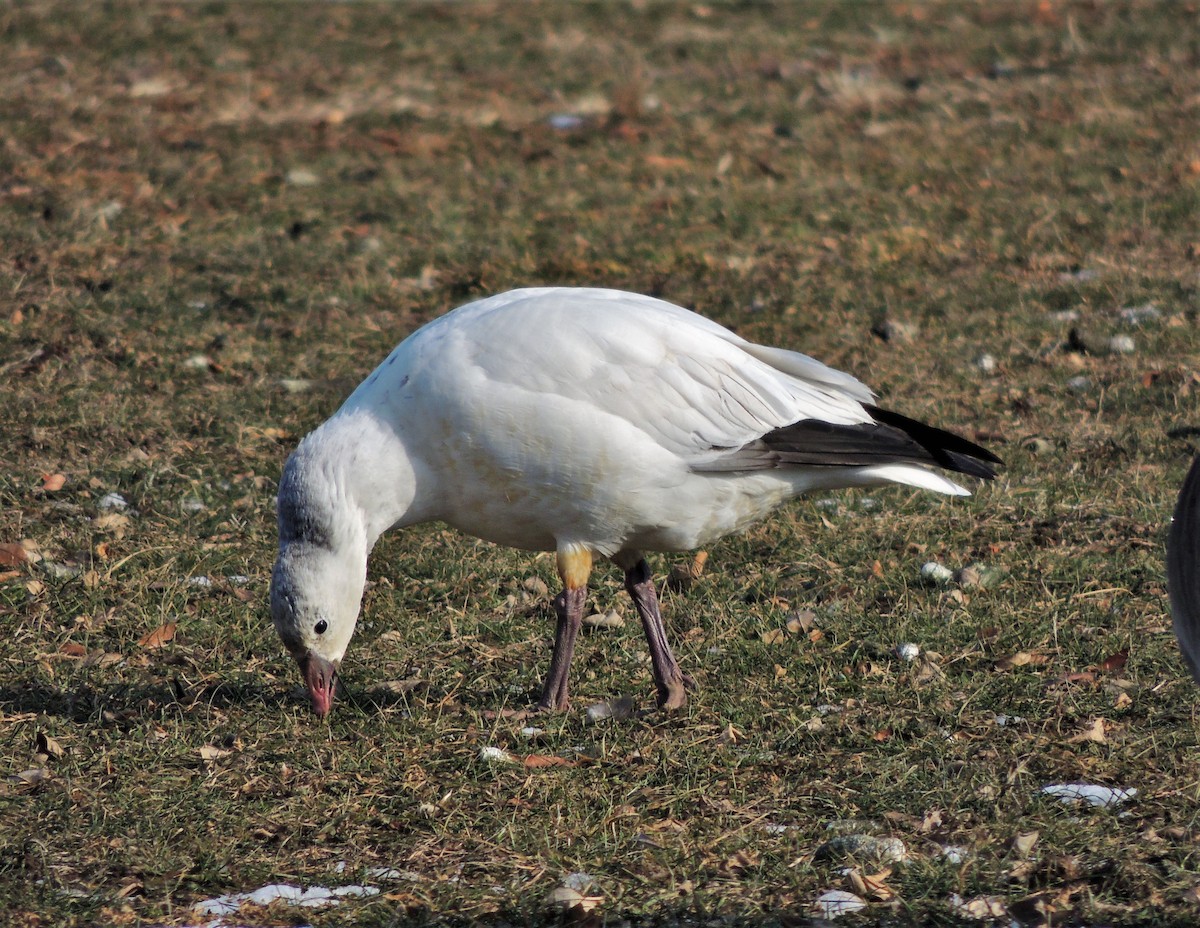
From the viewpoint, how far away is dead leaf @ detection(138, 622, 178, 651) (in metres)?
5.05

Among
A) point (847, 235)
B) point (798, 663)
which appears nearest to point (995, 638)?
point (798, 663)

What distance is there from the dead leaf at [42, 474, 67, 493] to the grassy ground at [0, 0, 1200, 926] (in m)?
0.03

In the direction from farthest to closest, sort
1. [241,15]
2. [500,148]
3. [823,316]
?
[241,15] → [500,148] → [823,316]

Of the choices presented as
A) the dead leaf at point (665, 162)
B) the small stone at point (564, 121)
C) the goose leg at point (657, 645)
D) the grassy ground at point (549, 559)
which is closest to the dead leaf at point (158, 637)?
the grassy ground at point (549, 559)

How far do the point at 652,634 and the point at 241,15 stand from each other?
8.90 m

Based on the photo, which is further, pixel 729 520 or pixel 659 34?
pixel 659 34

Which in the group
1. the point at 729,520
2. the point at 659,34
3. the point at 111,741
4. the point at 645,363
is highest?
the point at 659,34

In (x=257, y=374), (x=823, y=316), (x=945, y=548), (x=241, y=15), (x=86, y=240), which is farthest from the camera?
(x=241, y=15)

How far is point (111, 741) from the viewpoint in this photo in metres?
4.45

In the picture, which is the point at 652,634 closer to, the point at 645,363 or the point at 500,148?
the point at 645,363

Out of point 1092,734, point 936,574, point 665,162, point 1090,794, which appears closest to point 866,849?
point 1090,794

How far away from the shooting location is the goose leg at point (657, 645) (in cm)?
469

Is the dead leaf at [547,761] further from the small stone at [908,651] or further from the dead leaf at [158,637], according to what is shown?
the dead leaf at [158,637]

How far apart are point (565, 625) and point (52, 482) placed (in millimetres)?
2453
